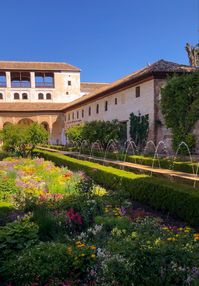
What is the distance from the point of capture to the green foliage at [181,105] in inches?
662

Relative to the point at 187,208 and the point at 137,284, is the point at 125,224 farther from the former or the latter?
the point at 187,208

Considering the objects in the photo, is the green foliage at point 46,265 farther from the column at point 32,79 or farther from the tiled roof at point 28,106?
the column at point 32,79

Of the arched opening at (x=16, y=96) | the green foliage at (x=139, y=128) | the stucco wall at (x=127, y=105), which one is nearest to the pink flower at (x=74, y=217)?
the stucco wall at (x=127, y=105)

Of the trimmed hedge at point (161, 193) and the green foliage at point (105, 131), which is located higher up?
the green foliage at point (105, 131)

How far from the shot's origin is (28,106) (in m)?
46.0

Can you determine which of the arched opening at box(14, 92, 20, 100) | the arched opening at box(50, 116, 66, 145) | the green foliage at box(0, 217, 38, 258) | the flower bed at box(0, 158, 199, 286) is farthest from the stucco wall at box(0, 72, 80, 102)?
the green foliage at box(0, 217, 38, 258)

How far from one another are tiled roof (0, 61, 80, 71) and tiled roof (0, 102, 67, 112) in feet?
16.1

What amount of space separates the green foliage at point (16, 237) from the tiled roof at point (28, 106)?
40829 millimetres

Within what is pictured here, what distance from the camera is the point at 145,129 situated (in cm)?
2111

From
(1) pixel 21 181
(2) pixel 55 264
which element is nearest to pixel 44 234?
(2) pixel 55 264

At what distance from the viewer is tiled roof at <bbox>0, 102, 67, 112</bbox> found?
44.5 m

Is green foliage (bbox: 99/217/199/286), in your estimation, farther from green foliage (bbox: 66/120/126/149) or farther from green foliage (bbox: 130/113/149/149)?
green foliage (bbox: 66/120/126/149)

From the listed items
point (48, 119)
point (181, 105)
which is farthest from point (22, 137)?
point (48, 119)

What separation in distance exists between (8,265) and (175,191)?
4.48 meters
